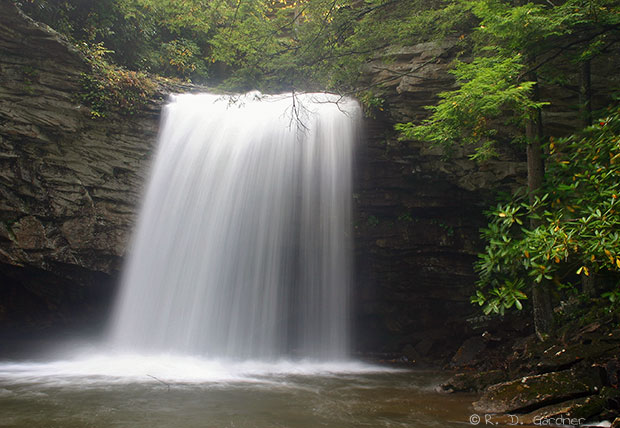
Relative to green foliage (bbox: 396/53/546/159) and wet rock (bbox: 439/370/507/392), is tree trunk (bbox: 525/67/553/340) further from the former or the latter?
wet rock (bbox: 439/370/507/392)

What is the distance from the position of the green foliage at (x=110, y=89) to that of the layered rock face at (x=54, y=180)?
0.18m

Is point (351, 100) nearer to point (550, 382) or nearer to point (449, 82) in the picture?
point (449, 82)

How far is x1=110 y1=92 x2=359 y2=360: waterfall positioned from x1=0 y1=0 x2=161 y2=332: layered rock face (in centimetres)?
65

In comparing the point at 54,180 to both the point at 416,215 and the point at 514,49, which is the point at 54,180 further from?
the point at 514,49

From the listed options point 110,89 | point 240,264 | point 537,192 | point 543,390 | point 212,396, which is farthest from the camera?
point 110,89

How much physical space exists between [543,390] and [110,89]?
381 inches

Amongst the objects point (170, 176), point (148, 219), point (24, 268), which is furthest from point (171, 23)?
point (24, 268)

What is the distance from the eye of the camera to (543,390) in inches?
171

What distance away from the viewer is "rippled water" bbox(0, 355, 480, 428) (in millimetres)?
4168

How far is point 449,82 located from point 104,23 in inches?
353

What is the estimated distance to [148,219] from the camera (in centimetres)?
915

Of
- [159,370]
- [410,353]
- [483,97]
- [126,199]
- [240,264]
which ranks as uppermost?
[126,199]
